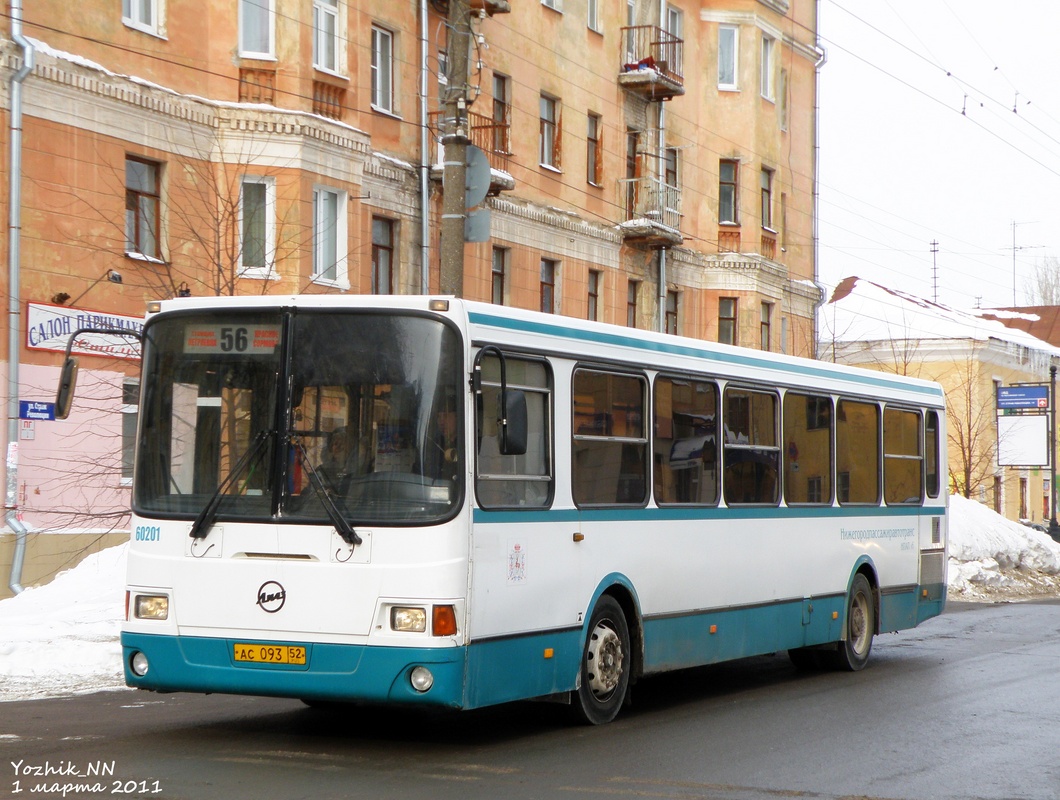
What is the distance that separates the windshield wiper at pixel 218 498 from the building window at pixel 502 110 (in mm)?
22209

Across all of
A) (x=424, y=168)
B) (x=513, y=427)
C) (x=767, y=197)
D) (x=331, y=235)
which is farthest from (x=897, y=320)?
(x=513, y=427)

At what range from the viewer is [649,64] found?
36188 mm

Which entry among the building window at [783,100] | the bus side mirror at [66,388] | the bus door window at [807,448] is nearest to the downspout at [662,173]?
the building window at [783,100]

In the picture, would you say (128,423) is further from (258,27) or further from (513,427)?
(513,427)

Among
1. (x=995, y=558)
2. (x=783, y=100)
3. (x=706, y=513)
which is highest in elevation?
(x=783, y=100)

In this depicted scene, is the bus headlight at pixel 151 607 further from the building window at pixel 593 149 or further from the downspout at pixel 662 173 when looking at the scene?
the downspout at pixel 662 173

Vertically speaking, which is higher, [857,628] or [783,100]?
[783,100]

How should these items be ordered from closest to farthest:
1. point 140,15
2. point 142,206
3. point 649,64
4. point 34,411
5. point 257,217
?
point 34,411 → point 142,206 → point 140,15 → point 257,217 → point 649,64

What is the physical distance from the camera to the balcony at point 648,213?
3616 centimetres

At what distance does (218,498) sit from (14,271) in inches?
507

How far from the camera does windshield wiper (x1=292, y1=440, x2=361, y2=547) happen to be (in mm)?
9086

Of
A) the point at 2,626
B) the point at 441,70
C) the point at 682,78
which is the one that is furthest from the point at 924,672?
the point at 682,78

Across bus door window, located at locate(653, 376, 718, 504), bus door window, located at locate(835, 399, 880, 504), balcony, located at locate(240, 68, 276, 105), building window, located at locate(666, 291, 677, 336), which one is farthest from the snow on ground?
building window, located at locate(666, 291, 677, 336)

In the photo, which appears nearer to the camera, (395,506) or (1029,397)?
(395,506)
